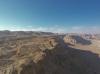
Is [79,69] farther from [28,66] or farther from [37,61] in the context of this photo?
[28,66]

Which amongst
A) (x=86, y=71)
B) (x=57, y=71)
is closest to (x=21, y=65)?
(x=57, y=71)

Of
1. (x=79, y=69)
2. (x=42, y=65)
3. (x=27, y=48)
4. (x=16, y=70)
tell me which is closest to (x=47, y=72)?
(x=42, y=65)

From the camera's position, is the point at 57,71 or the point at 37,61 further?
the point at 57,71

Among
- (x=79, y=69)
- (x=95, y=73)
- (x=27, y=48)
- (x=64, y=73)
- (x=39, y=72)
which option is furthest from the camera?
(x=95, y=73)

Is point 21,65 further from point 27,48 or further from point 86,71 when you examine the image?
point 86,71

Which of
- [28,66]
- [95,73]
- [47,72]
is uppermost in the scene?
[28,66]

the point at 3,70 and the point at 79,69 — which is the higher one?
the point at 3,70

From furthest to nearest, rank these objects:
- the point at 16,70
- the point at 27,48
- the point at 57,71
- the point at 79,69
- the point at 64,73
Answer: the point at 79,69 → the point at 27,48 → the point at 64,73 → the point at 57,71 → the point at 16,70

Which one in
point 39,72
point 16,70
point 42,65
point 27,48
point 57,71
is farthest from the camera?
point 27,48

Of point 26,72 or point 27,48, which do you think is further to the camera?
point 27,48
